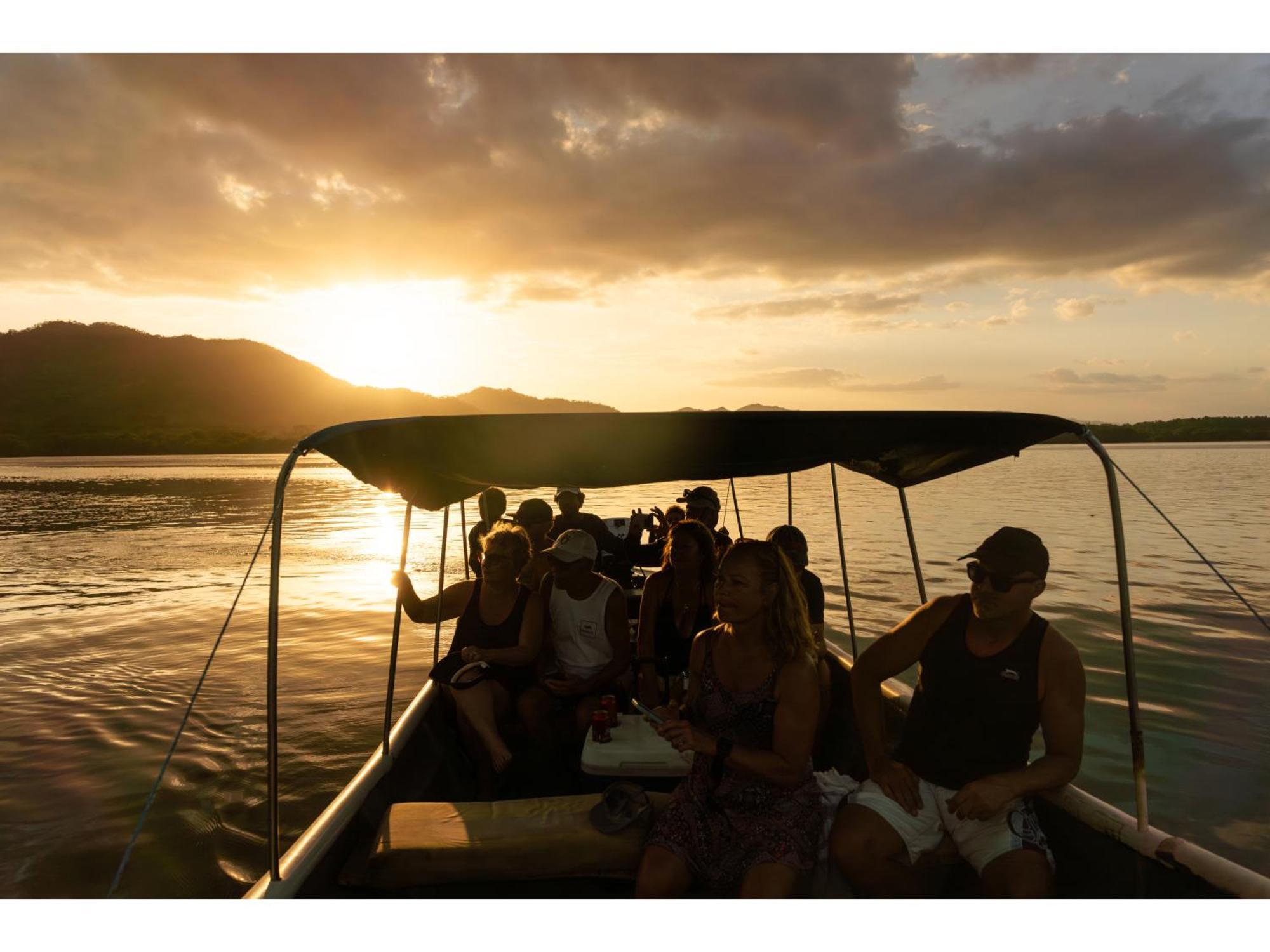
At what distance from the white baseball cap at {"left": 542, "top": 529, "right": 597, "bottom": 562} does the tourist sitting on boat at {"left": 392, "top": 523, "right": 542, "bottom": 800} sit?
0.94 feet

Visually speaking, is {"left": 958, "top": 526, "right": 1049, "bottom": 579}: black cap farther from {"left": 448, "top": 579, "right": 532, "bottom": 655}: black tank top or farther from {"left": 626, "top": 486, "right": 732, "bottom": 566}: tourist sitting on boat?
{"left": 626, "top": 486, "right": 732, "bottom": 566}: tourist sitting on boat

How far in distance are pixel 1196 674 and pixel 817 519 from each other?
21.8m

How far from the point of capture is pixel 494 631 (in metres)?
5.30

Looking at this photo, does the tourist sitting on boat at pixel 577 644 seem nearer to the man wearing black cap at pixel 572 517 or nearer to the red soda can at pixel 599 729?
the red soda can at pixel 599 729

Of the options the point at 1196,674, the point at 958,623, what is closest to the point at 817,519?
the point at 1196,674

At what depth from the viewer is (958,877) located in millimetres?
3662

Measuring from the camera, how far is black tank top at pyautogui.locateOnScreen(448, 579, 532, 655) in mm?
5289

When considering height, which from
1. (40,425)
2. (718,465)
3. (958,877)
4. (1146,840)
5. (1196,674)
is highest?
(40,425)

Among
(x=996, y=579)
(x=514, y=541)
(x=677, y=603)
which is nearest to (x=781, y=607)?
(x=996, y=579)

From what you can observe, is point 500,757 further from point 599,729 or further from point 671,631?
point 671,631

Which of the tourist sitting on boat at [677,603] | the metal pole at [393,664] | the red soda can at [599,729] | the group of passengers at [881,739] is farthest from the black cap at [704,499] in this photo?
the group of passengers at [881,739]

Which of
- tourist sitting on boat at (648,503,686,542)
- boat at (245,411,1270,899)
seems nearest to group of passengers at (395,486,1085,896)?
boat at (245,411,1270,899)

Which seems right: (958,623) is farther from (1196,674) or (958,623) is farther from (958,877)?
(1196,674)

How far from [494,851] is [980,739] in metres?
2.28
